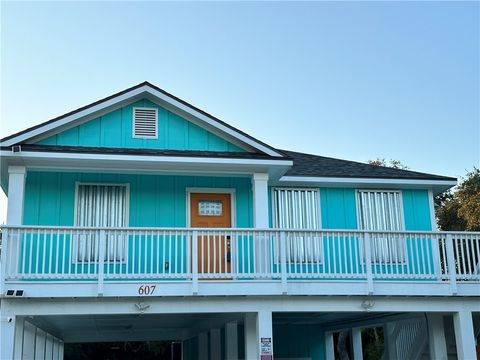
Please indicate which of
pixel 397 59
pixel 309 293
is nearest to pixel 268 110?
pixel 397 59

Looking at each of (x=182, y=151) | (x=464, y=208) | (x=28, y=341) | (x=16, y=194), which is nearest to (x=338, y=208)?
(x=182, y=151)

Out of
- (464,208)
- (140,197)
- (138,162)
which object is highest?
(464,208)

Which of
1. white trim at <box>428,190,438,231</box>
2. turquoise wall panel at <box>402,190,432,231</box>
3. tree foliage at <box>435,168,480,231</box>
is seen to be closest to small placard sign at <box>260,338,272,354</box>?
turquoise wall panel at <box>402,190,432,231</box>

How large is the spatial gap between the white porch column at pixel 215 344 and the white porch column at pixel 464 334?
20.6 ft

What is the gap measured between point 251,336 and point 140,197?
4.05m

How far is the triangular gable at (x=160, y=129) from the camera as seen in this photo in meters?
13.5

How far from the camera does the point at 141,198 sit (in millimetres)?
14258

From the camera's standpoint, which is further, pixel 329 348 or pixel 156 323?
pixel 329 348

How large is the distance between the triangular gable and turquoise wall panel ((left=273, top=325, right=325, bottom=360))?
20.2ft

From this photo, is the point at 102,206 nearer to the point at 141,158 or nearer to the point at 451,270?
the point at 141,158

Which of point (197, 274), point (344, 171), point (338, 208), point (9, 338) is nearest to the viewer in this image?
point (9, 338)

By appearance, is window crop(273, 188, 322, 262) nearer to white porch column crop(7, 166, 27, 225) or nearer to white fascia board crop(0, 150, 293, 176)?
white fascia board crop(0, 150, 293, 176)

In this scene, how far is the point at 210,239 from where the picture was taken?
555 inches

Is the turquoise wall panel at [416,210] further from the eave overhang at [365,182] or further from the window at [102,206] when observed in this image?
the window at [102,206]
